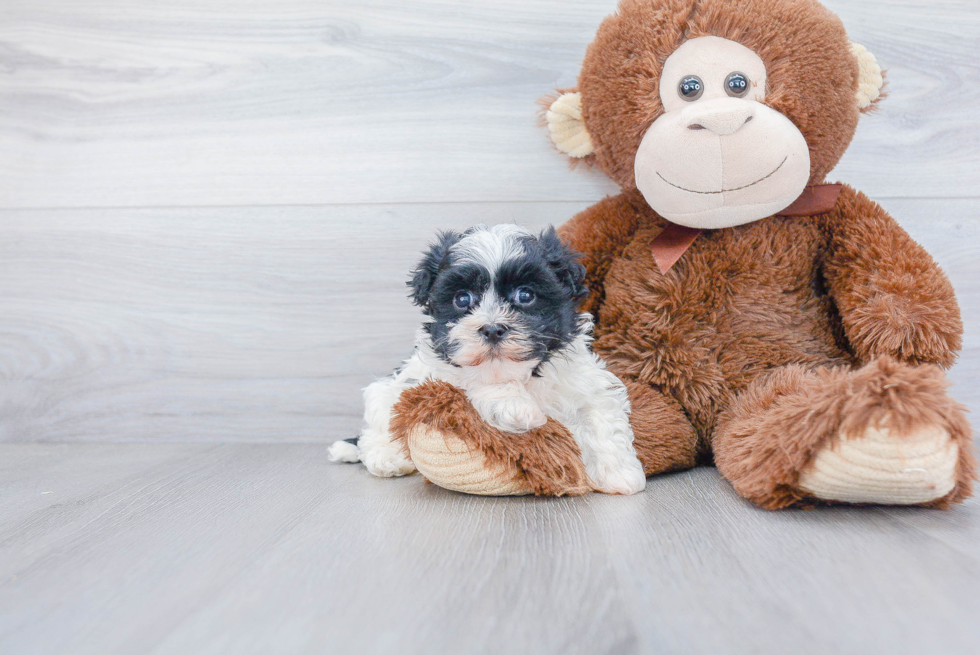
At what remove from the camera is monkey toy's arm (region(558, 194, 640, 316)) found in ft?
3.61

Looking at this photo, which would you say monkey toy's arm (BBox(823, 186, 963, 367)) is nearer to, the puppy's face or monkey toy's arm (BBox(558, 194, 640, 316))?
monkey toy's arm (BBox(558, 194, 640, 316))

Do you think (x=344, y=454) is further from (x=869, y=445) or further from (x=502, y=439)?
(x=869, y=445)

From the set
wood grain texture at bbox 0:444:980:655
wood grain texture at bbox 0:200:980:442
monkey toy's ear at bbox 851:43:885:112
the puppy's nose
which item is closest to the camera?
wood grain texture at bbox 0:444:980:655

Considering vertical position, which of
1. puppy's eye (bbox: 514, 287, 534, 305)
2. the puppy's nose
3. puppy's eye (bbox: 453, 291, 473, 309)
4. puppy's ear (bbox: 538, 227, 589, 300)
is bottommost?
the puppy's nose

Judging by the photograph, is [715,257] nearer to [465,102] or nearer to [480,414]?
[480,414]

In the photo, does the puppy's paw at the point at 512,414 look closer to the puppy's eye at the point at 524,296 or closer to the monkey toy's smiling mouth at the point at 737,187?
the puppy's eye at the point at 524,296

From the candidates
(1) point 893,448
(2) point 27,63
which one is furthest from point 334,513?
(2) point 27,63

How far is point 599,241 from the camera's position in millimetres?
1100

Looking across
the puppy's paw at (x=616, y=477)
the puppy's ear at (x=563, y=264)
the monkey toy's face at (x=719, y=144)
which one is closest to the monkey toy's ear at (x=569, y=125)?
the monkey toy's face at (x=719, y=144)

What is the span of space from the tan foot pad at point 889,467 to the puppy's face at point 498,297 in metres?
0.34

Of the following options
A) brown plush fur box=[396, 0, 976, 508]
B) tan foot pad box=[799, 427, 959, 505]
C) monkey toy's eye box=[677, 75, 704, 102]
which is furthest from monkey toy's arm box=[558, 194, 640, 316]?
tan foot pad box=[799, 427, 959, 505]

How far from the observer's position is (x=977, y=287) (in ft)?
4.11

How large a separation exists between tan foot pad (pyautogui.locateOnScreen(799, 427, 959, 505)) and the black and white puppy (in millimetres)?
256

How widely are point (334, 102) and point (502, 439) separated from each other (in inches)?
31.9
